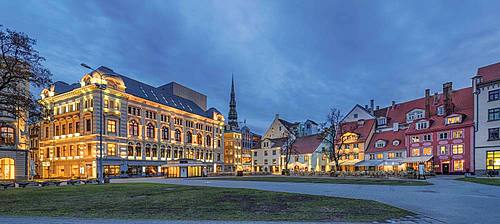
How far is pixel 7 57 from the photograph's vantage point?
26.4 meters

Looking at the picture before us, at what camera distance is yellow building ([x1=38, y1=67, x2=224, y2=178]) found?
68375mm

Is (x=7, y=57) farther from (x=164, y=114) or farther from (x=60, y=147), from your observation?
(x=164, y=114)

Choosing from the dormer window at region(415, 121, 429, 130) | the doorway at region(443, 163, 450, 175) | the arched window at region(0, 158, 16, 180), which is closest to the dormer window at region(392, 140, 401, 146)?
the dormer window at region(415, 121, 429, 130)

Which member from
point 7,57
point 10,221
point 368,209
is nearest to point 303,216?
point 368,209

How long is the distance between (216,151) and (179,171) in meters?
40.4

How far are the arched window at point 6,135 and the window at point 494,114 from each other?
240 ft

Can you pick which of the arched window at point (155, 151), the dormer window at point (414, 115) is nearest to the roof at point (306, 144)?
the dormer window at point (414, 115)

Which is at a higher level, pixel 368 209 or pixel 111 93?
pixel 111 93

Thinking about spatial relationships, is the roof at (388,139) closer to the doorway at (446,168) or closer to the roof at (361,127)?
the roof at (361,127)

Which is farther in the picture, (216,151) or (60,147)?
(216,151)

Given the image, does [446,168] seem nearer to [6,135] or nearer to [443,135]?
[443,135]

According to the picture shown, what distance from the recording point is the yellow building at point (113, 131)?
68375mm

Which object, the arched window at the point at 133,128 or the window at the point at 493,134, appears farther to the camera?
the arched window at the point at 133,128

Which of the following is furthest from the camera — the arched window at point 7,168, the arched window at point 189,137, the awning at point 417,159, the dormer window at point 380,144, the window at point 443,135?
the arched window at point 189,137
